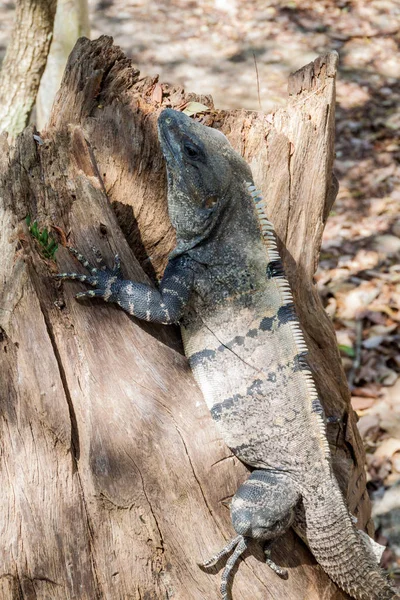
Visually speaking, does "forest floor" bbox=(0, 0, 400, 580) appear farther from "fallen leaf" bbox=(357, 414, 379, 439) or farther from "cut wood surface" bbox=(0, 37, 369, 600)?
"cut wood surface" bbox=(0, 37, 369, 600)

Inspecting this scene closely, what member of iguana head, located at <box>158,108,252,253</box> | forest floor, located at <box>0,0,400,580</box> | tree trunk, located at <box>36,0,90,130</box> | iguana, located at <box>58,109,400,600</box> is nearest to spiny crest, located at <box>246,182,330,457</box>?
iguana, located at <box>58,109,400,600</box>

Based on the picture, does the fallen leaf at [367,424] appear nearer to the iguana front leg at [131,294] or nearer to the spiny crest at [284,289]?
the spiny crest at [284,289]

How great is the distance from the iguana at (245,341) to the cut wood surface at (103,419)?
0.13 meters

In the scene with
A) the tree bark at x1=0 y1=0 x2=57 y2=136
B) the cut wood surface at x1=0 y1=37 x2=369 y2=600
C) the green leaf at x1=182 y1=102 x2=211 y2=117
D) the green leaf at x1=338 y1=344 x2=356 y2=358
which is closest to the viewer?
the cut wood surface at x1=0 y1=37 x2=369 y2=600

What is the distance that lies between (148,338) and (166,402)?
420 mm

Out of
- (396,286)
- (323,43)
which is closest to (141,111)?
(396,286)

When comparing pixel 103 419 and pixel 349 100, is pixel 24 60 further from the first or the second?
pixel 349 100

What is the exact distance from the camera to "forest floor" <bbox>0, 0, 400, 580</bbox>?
20.2 ft

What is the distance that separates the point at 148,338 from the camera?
383 cm

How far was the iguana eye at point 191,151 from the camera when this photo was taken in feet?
13.0

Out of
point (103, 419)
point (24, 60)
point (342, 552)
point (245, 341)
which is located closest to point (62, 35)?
point (24, 60)

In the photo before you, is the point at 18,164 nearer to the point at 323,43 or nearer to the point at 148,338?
the point at 148,338

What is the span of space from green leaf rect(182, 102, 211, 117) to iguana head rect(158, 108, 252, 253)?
0.48m

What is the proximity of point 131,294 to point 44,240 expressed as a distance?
24.5 inches
